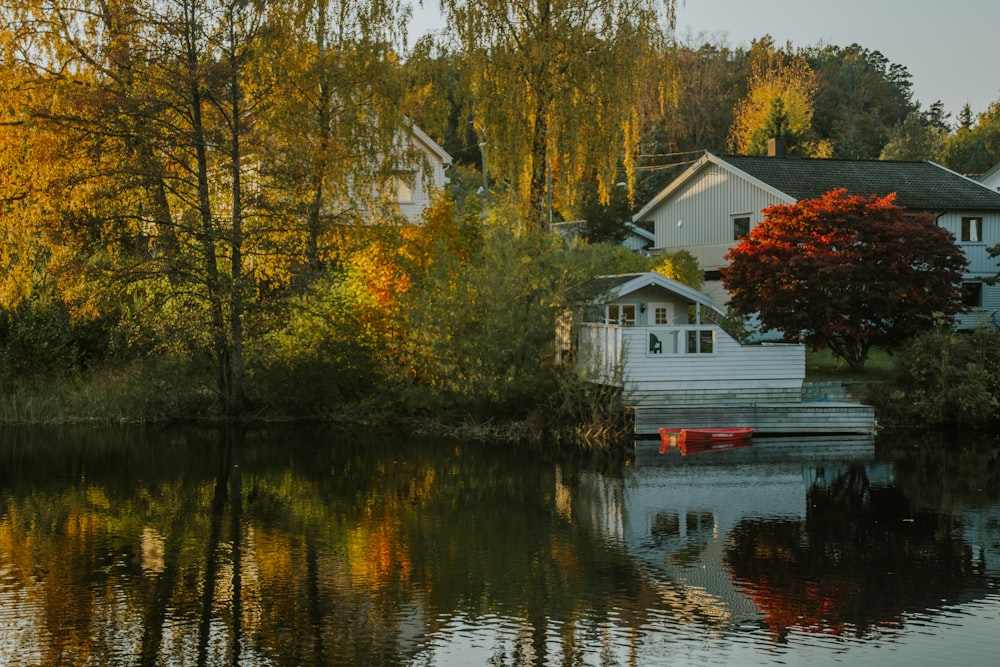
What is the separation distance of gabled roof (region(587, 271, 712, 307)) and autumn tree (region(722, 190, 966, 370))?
84.1 inches

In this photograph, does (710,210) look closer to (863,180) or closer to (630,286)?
(863,180)

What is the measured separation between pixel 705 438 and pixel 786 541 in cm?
1069

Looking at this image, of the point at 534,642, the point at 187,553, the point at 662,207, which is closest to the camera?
the point at 534,642

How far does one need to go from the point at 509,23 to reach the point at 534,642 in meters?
22.5

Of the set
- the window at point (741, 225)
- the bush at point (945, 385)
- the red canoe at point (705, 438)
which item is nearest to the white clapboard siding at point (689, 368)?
the red canoe at point (705, 438)

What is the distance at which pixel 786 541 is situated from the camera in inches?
661

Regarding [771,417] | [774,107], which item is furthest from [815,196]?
[774,107]

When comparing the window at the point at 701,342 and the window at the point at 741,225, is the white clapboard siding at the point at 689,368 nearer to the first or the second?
the window at the point at 701,342

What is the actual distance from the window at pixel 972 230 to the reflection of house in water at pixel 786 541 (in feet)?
75.4

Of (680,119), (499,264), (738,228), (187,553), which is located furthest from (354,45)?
Result: (680,119)

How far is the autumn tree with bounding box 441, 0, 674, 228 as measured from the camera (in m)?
30.6

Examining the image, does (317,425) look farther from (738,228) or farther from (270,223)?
(738,228)

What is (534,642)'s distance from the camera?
11672mm

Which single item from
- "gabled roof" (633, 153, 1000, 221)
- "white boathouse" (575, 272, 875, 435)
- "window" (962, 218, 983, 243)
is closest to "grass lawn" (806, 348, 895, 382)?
"white boathouse" (575, 272, 875, 435)
